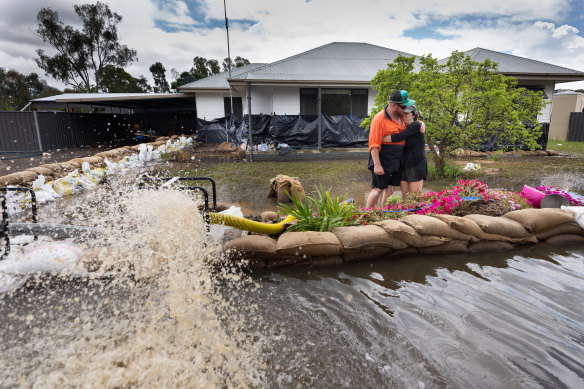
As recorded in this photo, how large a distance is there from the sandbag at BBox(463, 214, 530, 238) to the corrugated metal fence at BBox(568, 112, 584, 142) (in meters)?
21.0

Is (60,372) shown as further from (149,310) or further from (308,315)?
(308,315)

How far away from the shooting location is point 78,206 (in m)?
5.38

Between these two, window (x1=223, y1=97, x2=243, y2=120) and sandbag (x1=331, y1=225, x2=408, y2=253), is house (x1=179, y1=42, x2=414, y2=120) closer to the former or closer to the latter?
window (x1=223, y1=97, x2=243, y2=120)

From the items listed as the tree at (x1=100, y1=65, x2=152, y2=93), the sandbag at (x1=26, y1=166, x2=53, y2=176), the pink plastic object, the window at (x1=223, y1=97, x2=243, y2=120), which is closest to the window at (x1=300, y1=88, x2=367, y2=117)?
the window at (x1=223, y1=97, x2=243, y2=120)

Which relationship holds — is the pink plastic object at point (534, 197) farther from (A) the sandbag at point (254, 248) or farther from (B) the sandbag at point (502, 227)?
(A) the sandbag at point (254, 248)

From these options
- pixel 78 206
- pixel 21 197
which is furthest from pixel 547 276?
pixel 21 197

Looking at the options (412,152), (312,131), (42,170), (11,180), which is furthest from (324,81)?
(11,180)

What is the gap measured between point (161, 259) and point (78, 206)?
3300 millimetres

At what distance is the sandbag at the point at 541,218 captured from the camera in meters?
3.62

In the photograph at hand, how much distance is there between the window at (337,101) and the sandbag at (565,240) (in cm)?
1136

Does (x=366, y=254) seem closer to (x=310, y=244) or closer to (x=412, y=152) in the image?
(x=310, y=244)

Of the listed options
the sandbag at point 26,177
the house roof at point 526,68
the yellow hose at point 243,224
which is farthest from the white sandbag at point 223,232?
the house roof at point 526,68

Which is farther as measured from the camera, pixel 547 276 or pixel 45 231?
pixel 45 231

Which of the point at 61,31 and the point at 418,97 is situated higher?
the point at 61,31
